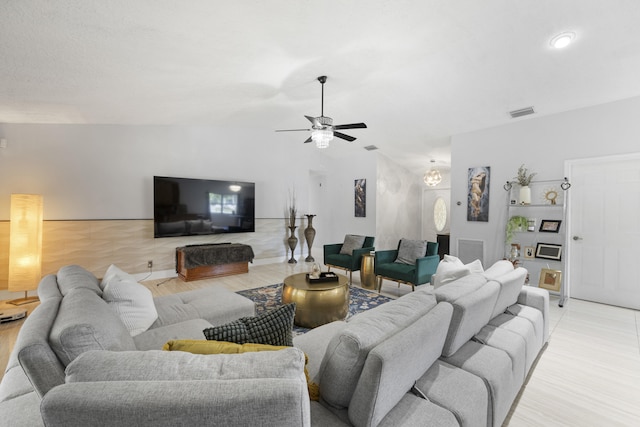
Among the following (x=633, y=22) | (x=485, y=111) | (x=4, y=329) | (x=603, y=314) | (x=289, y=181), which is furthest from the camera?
(x=289, y=181)

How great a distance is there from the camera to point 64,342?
1.08 m

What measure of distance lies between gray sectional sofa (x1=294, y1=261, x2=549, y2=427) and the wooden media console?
3.77 meters

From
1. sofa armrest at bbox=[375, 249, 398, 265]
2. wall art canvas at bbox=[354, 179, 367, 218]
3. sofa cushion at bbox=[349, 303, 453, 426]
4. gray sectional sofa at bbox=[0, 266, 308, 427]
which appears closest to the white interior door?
sofa armrest at bbox=[375, 249, 398, 265]

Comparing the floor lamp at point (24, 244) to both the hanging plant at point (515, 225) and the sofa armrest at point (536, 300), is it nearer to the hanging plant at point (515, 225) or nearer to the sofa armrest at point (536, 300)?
the sofa armrest at point (536, 300)

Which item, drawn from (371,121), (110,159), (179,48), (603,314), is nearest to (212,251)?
(110,159)

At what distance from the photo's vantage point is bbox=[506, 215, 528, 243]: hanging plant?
4.54 metres

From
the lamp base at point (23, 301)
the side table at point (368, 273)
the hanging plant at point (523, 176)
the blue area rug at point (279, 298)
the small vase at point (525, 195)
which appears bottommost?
the blue area rug at point (279, 298)

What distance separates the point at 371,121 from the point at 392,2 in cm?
303

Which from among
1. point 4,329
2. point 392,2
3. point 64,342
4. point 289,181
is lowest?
point 4,329

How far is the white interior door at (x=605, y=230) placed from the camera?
3.83 metres

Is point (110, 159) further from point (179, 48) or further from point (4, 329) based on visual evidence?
point (179, 48)

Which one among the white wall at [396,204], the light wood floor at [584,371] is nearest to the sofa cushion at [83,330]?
the light wood floor at [584,371]

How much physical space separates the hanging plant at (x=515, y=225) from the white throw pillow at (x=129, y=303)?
505 cm

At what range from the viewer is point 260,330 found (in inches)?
52.7
